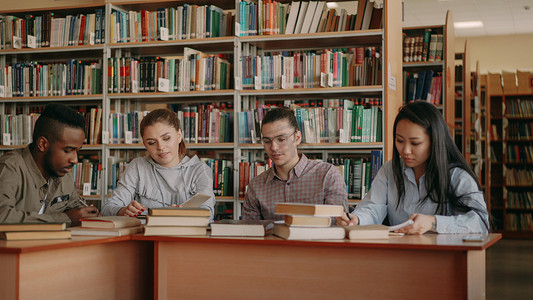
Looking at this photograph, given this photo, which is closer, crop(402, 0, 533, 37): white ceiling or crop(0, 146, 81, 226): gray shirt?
crop(0, 146, 81, 226): gray shirt

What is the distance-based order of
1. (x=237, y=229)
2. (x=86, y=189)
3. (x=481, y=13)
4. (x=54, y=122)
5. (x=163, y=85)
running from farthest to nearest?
(x=481, y=13) < (x=86, y=189) < (x=163, y=85) < (x=54, y=122) < (x=237, y=229)

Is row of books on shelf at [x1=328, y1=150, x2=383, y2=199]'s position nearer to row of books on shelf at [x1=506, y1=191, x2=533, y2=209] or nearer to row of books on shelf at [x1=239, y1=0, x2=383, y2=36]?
row of books on shelf at [x1=239, y1=0, x2=383, y2=36]

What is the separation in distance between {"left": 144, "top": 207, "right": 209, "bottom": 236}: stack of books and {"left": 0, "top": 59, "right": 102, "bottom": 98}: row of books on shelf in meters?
2.85

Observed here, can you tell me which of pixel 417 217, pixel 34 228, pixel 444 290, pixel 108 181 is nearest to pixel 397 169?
pixel 417 217

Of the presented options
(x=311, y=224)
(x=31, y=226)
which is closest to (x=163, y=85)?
(x=31, y=226)

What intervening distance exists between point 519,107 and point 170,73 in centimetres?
661

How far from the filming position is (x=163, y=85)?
176 inches

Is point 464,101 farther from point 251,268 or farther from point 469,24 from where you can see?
point 251,268

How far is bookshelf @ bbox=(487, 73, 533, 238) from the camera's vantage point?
30.3 feet

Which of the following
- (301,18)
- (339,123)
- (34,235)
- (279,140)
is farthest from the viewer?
(301,18)

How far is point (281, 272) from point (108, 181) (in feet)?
9.72

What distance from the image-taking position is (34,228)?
6.47 feet

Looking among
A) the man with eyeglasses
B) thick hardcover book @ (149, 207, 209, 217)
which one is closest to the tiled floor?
the man with eyeglasses

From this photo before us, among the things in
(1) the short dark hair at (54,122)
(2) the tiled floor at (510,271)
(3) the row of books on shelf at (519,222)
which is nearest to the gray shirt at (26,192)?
(1) the short dark hair at (54,122)
